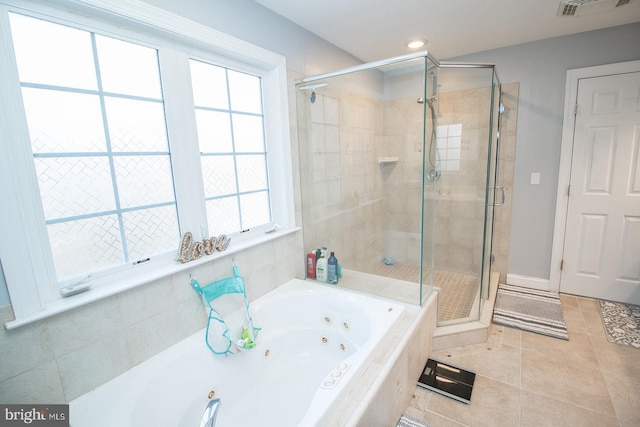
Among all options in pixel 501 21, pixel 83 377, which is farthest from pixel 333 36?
pixel 83 377

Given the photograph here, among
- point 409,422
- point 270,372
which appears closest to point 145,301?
point 270,372

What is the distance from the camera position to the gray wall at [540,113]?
2.54 m

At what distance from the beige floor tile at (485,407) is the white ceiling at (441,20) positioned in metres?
2.45

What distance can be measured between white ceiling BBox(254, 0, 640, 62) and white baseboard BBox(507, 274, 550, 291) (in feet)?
7.39

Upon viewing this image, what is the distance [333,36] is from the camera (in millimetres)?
2428

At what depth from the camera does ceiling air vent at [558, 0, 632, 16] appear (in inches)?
77.7

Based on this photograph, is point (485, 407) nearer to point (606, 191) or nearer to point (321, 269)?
point (321, 269)

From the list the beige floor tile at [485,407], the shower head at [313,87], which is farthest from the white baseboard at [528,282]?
the shower head at [313,87]

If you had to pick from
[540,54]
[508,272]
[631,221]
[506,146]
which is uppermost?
[540,54]

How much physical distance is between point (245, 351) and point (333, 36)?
7.83ft

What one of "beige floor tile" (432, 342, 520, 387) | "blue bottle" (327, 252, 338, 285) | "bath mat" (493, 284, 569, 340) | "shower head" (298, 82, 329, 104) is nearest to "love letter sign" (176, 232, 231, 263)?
"blue bottle" (327, 252, 338, 285)

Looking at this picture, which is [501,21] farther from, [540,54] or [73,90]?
[73,90]

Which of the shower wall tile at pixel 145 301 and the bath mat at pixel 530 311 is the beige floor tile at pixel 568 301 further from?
the shower wall tile at pixel 145 301

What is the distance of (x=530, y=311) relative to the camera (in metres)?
2.66
